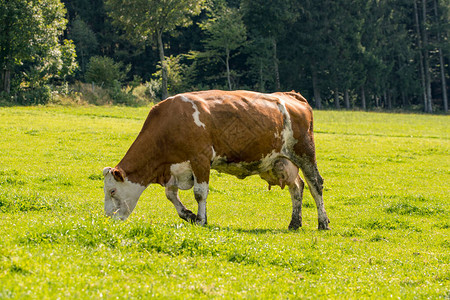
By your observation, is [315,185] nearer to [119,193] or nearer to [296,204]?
[296,204]

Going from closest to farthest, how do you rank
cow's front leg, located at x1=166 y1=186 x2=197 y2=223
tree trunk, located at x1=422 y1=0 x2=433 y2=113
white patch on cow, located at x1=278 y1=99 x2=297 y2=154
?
cow's front leg, located at x1=166 y1=186 x2=197 y2=223 < white patch on cow, located at x1=278 y1=99 x2=297 y2=154 < tree trunk, located at x1=422 y1=0 x2=433 y2=113

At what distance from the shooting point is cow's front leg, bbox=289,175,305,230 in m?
12.7

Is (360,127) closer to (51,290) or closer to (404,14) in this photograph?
(51,290)

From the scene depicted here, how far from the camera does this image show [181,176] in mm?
11164

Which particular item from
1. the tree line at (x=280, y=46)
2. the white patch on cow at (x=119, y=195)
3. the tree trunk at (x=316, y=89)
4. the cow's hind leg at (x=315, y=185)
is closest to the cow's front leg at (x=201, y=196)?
the white patch on cow at (x=119, y=195)

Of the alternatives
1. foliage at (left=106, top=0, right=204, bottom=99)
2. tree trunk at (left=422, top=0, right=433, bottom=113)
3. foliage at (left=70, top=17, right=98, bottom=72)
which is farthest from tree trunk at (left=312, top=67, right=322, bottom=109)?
foliage at (left=70, top=17, right=98, bottom=72)

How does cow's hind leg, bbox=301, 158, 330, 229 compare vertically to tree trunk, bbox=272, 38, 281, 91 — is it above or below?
below

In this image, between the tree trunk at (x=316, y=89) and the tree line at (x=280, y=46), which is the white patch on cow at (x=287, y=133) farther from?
the tree trunk at (x=316, y=89)

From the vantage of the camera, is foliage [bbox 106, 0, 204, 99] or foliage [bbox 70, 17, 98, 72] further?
foliage [bbox 70, 17, 98, 72]

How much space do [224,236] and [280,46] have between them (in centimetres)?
6987

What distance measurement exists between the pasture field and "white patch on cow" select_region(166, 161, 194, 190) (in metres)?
0.87

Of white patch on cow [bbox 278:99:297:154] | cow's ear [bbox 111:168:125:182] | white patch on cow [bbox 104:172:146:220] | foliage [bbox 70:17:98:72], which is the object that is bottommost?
white patch on cow [bbox 104:172:146:220]

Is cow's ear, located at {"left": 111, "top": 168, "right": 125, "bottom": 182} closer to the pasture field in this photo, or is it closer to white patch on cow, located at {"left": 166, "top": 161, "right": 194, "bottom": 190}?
the pasture field

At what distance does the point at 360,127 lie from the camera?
42.4 metres
